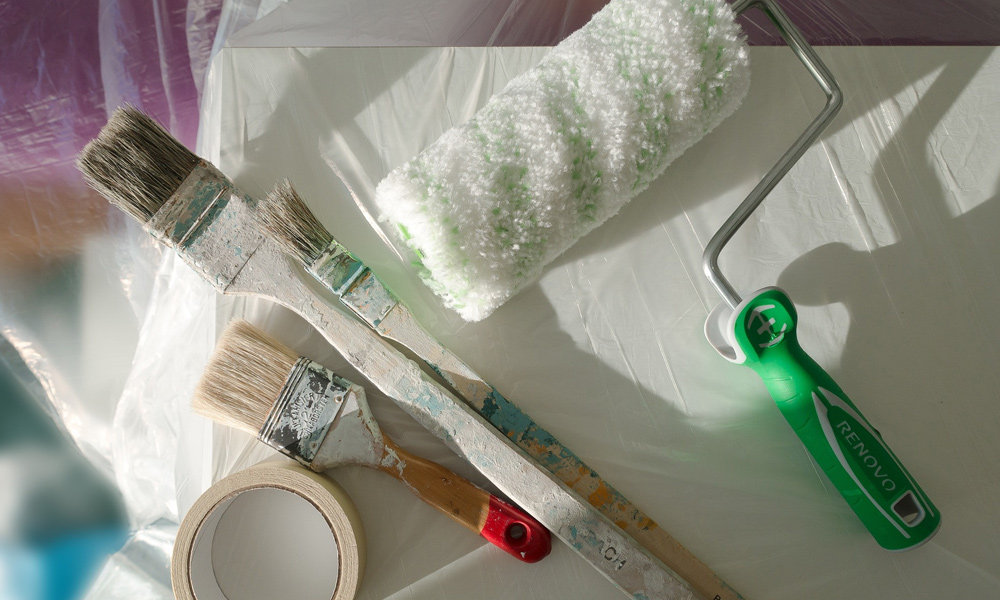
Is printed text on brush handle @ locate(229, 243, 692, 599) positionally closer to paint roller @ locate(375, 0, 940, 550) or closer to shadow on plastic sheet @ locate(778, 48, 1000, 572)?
paint roller @ locate(375, 0, 940, 550)

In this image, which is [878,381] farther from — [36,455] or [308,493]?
[36,455]

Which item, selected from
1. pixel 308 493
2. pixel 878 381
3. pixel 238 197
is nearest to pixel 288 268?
pixel 238 197

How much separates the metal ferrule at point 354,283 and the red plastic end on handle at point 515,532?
22cm

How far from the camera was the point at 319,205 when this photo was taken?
713mm

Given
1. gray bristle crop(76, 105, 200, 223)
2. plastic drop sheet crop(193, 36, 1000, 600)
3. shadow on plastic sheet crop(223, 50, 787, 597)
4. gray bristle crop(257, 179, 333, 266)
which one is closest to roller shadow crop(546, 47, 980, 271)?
plastic drop sheet crop(193, 36, 1000, 600)

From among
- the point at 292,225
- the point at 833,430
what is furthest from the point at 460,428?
the point at 833,430

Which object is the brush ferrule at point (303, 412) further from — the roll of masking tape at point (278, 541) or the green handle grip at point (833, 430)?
the green handle grip at point (833, 430)

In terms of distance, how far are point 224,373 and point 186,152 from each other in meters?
0.22

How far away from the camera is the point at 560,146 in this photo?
61 cm

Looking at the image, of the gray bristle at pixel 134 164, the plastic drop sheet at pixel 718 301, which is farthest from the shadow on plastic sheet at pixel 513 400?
the gray bristle at pixel 134 164

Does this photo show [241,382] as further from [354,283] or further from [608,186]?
[608,186]

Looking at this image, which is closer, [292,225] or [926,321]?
[292,225]

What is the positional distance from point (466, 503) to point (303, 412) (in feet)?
0.61

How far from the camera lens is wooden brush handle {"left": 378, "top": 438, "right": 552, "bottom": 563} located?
0.62m
